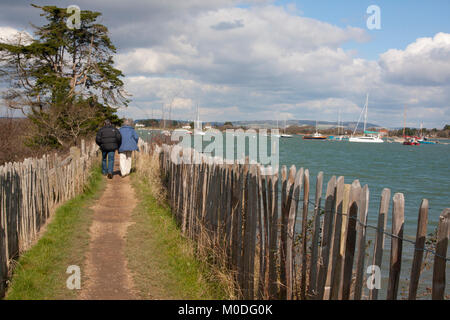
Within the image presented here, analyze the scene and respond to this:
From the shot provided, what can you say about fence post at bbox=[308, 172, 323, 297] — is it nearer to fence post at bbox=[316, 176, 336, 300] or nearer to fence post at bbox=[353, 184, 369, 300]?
fence post at bbox=[316, 176, 336, 300]

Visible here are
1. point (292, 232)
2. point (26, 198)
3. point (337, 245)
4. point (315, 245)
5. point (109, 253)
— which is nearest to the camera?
point (337, 245)

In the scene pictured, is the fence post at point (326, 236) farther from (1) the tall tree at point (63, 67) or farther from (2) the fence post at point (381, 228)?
(1) the tall tree at point (63, 67)

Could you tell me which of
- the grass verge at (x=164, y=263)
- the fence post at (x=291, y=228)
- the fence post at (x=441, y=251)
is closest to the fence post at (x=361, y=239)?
the fence post at (x=441, y=251)

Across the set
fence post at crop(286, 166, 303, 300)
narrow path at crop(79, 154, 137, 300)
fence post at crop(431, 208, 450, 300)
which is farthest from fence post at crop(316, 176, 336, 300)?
narrow path at crop(79, 154, 137, 300)

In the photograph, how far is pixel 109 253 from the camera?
22.5 feet

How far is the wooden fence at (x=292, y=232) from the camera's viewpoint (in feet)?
9.15

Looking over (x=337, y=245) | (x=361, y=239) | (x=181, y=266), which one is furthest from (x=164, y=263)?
(x=361, y=239)

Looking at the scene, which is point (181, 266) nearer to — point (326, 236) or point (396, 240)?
point (326, 236)

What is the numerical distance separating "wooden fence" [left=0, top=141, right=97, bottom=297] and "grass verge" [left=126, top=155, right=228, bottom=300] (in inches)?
63.2

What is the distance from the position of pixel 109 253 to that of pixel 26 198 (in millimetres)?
1569

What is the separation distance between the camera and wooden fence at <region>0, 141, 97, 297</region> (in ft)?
17.9
